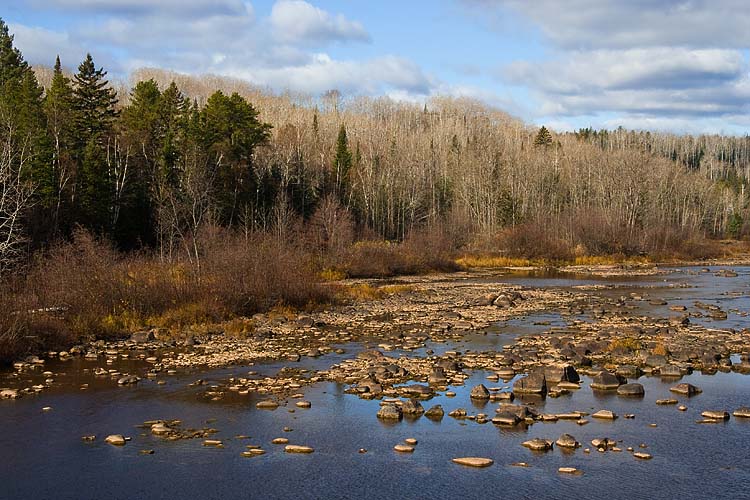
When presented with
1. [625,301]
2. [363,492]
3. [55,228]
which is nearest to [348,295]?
[625,301]

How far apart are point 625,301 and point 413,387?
20.1 meters

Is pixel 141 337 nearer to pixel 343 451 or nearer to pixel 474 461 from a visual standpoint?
pixel 343 451

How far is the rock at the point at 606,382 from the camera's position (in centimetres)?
1670

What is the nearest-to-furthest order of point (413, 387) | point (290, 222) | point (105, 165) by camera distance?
point (413, 387) < point (105, 165) < point (290, 222)

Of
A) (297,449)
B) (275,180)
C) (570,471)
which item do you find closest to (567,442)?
(570,471)

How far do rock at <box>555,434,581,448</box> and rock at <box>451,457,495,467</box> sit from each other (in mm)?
1491

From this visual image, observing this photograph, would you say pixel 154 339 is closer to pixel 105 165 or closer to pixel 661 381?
pixel 661 381

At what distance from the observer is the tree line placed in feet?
140

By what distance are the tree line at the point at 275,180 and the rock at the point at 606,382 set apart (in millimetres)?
16546

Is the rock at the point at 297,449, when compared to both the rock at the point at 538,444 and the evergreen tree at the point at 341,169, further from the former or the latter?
the evergreen tree at the point at 341,169

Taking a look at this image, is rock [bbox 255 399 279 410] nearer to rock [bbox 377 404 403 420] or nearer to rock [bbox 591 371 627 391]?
rock [bbox 377 404 403 420]

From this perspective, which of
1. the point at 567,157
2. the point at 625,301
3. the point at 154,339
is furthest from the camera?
the point at 567,157

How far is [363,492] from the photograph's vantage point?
35.4ft

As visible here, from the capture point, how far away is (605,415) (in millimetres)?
14383
